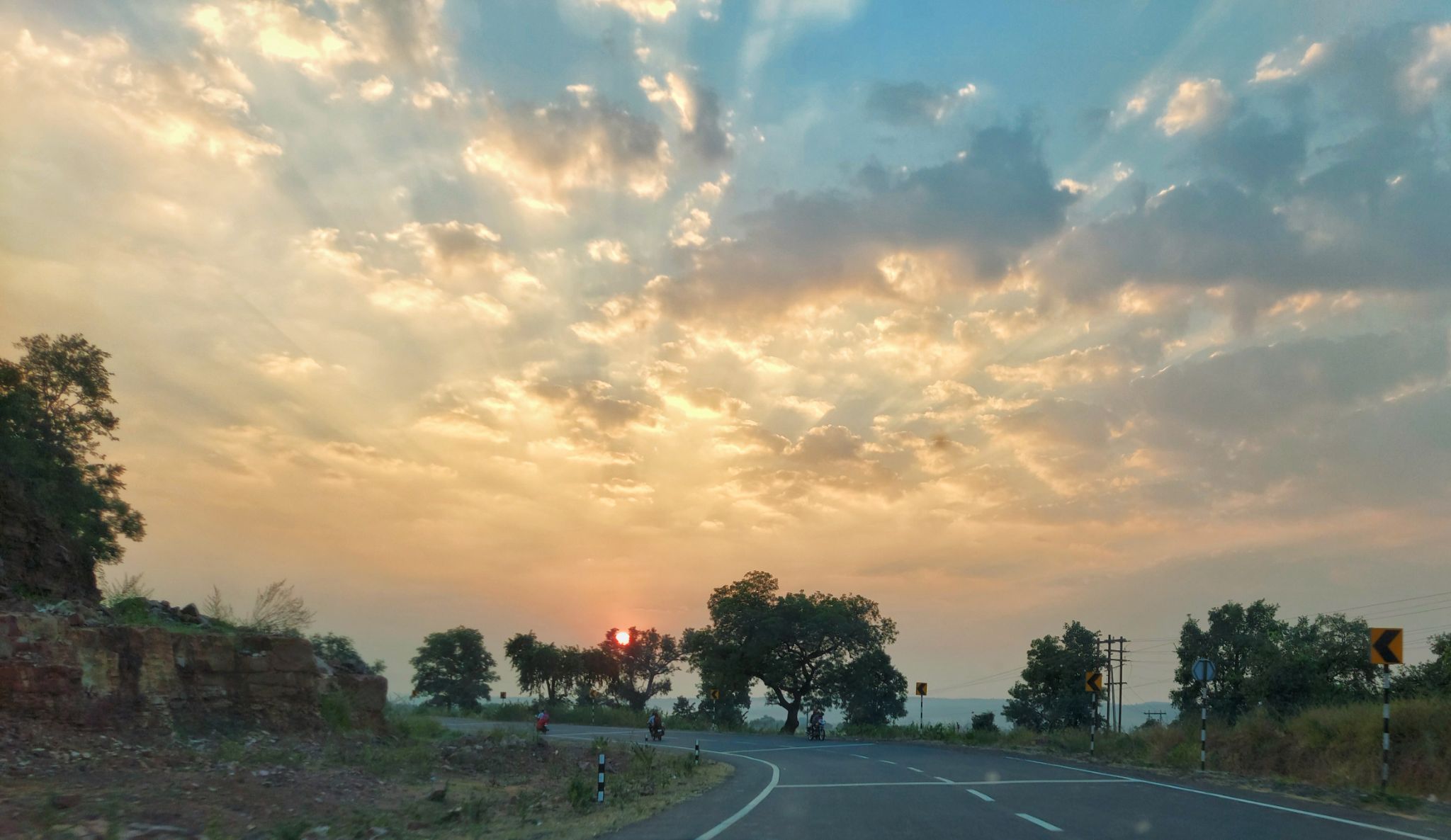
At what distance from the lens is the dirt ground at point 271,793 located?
38.3ft

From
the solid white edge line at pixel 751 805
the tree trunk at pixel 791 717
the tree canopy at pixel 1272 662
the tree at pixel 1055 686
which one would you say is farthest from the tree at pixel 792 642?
the solid white edge line at pixel 751 805

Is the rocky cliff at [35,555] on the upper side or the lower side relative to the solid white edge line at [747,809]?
upper

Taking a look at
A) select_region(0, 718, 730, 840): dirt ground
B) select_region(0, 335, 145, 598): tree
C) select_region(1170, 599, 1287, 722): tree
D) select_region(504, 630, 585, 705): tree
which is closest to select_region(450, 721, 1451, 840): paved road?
select_region(0, 718, 730, 840): dirt ground

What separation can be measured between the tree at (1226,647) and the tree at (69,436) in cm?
6020

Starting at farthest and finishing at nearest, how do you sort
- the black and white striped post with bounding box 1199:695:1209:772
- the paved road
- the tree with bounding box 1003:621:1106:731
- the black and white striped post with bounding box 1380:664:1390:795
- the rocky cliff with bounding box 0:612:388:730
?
the tree with bounding box 1003:621:1106:731 < the black and white striped post with bounding box 1199:695:1209:772 < the black and white striped post with bounding box 1380:664:1390:795 < the rocky cliff with bounding box 0:612:388:730 < the paved road

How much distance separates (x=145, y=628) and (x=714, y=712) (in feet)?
220

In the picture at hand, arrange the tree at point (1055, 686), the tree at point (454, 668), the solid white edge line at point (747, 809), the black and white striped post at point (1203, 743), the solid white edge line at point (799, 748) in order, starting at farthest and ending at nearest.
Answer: the tree at point (454, 668)
the tree at point (1055, 686)
the solid white edge line at point (799, 748)
the black and white striped post at point (1203, 743)
the solid white edge line at point (747, 809)

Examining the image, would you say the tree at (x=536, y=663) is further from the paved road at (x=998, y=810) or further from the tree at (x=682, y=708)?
the paved road at (x=998, y=810)

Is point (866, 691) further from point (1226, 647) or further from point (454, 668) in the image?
point (454, 668)

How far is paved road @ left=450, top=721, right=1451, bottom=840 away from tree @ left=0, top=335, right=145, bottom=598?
26027mm

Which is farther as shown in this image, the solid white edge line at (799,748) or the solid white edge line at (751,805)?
the solid white edge line at (799,748)

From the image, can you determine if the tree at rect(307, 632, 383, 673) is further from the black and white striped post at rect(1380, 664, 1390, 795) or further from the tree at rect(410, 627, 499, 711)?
the tree at rect(410, 627, 499, 711)

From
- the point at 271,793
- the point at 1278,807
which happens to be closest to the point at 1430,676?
the point at 1278,807

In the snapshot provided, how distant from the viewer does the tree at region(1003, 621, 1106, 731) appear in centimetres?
7269
